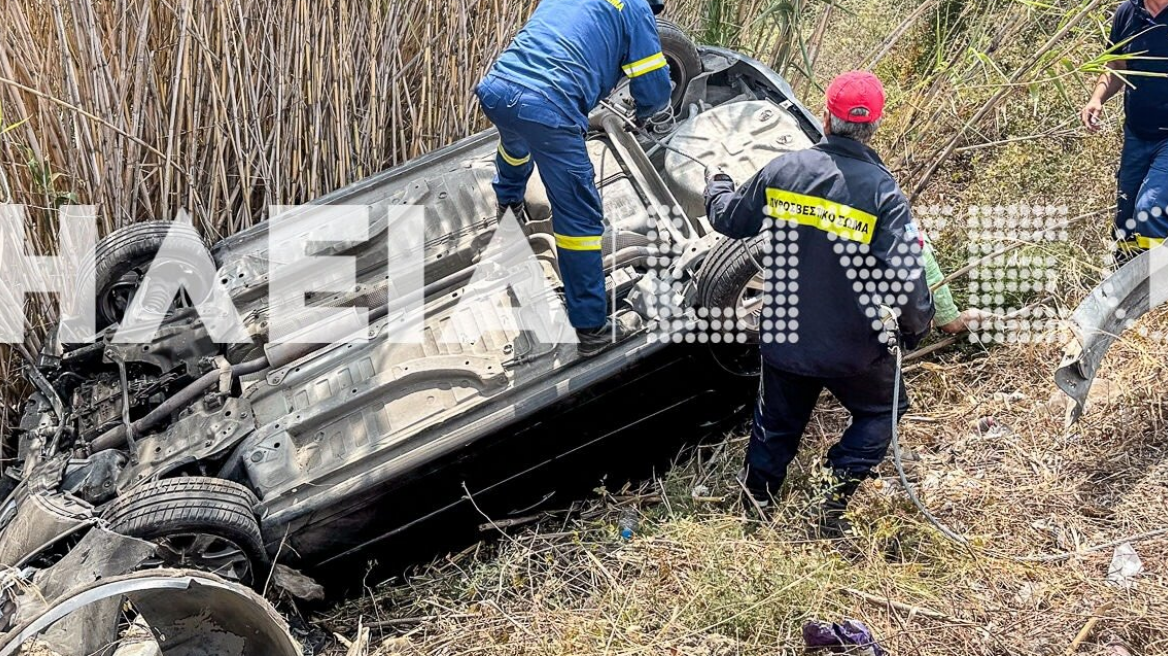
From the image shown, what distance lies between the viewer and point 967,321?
410cm

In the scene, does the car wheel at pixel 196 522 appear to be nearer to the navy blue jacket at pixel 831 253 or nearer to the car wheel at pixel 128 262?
the car wheel at pixel 128 262

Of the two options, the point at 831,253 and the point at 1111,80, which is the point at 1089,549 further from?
the point at 1111,80

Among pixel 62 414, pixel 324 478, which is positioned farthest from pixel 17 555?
pixel 324 478

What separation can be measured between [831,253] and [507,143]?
1.43m

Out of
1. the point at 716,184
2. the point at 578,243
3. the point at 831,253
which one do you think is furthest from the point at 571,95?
the point at 831,253

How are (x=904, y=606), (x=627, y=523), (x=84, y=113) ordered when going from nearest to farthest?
(x=904, y=606) → (x=627, y=523) → (x=84, y=113)

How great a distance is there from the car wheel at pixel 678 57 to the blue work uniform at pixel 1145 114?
1.71 metres

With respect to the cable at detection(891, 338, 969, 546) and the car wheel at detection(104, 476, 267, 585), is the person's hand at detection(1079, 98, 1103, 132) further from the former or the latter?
the car wheel at detection(104, 476, 267, 585)

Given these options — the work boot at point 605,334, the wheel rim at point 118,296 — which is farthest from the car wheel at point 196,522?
the work boot at point 605,334

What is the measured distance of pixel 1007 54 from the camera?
16.2 ft

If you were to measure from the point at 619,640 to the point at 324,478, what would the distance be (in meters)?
1.14

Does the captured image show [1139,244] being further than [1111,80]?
No

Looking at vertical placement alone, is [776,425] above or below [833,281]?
below

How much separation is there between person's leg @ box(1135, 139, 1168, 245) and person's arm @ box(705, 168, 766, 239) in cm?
178
